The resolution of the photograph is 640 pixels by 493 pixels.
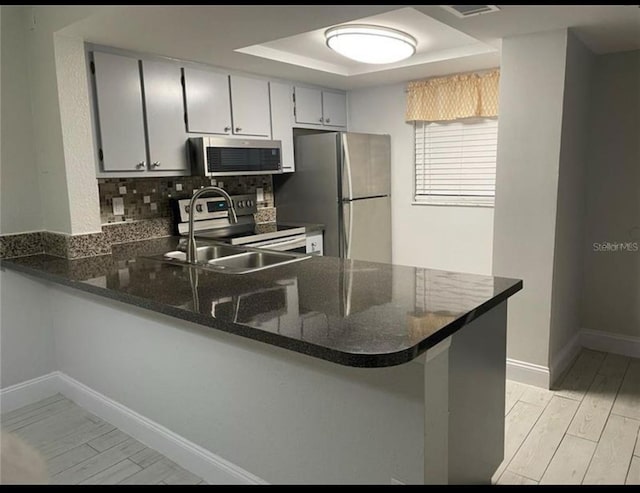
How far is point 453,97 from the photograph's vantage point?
3945 millimetres

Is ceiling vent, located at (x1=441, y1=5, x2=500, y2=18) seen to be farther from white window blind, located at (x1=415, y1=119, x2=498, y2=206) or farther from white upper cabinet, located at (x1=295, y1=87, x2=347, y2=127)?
white upper cabinet, located at (x1=295, y1=87, x2=347, y2=127)

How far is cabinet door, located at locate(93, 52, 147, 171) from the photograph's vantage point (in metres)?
2.79

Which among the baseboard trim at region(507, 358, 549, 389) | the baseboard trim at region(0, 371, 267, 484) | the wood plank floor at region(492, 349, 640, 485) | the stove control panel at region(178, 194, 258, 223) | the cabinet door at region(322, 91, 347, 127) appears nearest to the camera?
the baseboard trim at region(0, 371, 267, 484)

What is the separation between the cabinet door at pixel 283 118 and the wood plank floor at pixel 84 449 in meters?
2.32

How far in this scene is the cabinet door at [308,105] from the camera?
4.07m

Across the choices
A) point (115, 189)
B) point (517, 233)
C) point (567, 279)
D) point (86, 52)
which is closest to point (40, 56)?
point (86, 52)

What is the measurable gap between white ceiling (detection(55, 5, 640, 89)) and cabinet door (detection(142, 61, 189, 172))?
137 millimetres

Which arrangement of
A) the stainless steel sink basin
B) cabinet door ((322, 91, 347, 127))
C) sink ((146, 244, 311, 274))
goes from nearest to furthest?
sink ((146, 244, 311, 274)) → the stainless steel sink basin → cabinet door ((322, 91, 347, 127))

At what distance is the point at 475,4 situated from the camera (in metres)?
2.17

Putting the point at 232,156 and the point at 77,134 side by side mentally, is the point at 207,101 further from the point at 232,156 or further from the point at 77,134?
the point at 77,134

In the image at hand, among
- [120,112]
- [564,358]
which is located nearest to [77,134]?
[120,112]

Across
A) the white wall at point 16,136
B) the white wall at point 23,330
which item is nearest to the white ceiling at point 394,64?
the white wall at point 16,136

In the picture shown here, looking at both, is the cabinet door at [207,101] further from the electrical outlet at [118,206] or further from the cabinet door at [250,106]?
the electrical outlet at [118,206]

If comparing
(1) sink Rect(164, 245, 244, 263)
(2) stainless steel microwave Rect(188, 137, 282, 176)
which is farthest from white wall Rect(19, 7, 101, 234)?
(2) stainless steel microwave Rect(188, 137, 282, 176)
